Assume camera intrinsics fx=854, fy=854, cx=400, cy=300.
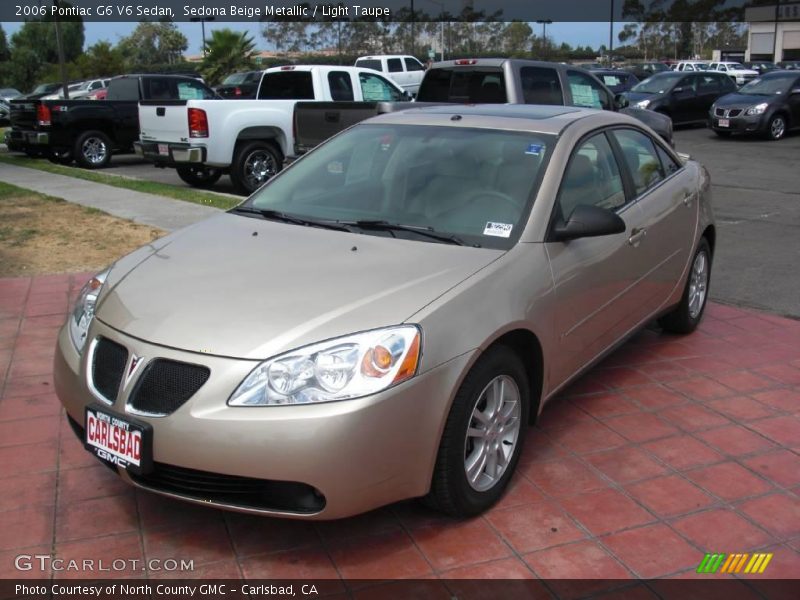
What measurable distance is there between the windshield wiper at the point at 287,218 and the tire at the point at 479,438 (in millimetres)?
1080

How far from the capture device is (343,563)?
3.25m

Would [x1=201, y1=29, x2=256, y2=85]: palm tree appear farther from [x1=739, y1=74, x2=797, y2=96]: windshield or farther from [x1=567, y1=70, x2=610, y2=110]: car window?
[x1=567, y1=70, x2=610, y2=110]: car window

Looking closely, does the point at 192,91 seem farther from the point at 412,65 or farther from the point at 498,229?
the point at 498,229

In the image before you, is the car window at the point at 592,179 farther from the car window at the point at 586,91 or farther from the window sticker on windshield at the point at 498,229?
the car window at the point at 586,91

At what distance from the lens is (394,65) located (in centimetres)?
2809

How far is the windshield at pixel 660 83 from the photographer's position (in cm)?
2219

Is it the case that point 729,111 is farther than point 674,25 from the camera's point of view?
No

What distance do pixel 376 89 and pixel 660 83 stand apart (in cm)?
1109

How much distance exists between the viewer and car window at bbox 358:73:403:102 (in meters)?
14.2

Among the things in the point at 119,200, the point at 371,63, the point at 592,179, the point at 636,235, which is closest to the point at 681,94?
the point at 371,63
